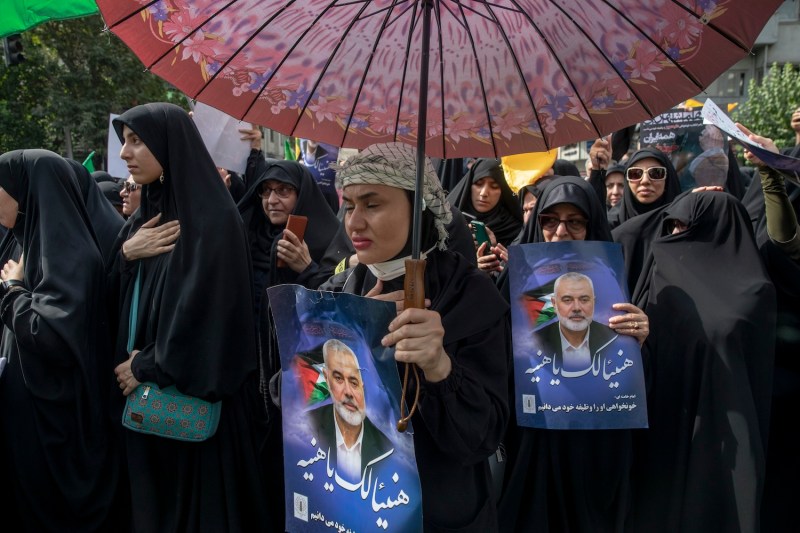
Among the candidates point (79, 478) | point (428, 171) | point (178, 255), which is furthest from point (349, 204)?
point (79, 478)

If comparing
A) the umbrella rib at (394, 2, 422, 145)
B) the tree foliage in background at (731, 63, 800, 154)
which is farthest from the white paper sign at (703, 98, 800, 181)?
the tree foliage in background at (731, 63, 800, 154)

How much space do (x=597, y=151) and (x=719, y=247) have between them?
141 centimetres

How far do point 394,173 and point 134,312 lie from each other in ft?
5.71

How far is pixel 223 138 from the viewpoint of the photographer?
473 cm

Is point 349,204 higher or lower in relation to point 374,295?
higher

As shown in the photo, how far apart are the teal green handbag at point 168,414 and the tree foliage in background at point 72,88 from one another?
15.5 m

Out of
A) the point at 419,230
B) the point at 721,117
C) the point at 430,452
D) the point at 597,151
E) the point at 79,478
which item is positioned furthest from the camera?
the point at 597,151

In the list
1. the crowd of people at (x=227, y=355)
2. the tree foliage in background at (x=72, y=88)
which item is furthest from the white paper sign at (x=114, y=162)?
the tree foliage in background at (x=72, y=88)

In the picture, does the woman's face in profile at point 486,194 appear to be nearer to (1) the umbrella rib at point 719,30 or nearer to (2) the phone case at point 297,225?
(2) the phone case at point 297,225

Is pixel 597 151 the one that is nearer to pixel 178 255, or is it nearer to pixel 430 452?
pixel 178 255

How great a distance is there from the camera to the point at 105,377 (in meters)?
3.34

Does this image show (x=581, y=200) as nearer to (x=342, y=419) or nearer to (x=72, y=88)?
(x=342, y=419)

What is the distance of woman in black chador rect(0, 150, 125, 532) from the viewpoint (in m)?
3.12

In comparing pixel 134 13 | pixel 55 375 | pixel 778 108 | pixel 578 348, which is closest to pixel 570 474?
pixel 578 348
